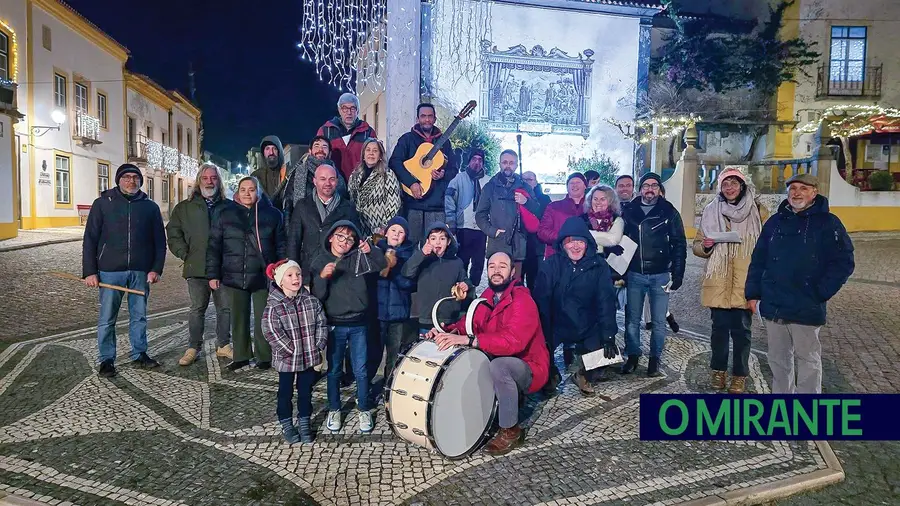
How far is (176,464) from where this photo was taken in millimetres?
3736

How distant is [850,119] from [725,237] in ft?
68.9

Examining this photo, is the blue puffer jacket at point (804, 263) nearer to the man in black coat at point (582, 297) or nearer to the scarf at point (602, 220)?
the man in black coat at point (582, 297)

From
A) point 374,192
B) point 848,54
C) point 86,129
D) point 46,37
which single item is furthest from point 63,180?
point 848,54

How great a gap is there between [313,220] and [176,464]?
2124 mm

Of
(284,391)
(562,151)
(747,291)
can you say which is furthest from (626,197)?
(562,151)

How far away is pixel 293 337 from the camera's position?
13.1ft

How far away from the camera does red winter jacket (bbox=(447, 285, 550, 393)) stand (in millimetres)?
3977

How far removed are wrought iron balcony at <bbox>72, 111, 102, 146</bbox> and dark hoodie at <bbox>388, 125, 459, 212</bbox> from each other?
2537 cm

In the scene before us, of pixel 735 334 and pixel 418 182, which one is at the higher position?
pixel 418 182

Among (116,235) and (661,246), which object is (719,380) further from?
(116,235)

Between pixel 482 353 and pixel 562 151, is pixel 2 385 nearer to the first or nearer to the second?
pixel 482 353

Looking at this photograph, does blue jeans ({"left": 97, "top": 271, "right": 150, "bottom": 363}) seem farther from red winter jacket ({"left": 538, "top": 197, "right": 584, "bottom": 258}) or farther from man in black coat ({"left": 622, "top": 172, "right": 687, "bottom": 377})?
man in black coat ({"left": 622, "top": 172, "right": 687, "bottom": 377})

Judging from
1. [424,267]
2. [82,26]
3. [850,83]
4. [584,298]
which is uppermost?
[82,26]

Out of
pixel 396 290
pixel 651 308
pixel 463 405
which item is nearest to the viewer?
pixel 463 405
